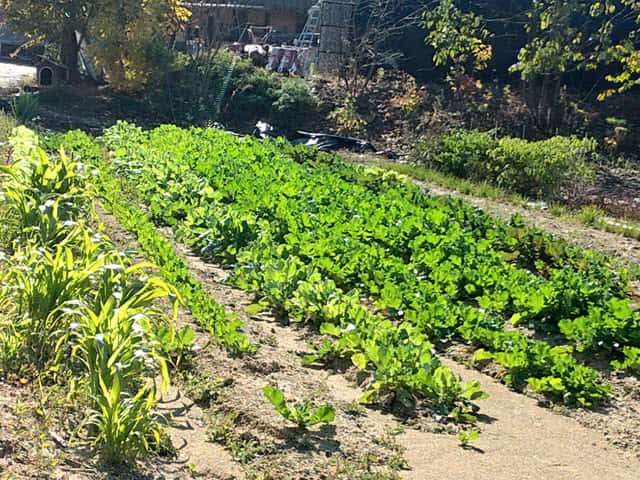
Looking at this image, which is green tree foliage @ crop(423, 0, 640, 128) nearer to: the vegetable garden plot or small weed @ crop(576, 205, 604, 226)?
small weed @ crop(576, 205, 604, 226)

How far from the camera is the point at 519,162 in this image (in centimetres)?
1127

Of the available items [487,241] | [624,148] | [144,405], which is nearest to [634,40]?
[624,148]

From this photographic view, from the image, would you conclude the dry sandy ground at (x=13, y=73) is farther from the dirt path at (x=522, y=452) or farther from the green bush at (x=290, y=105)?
the dirt path at (x=522, y=452)

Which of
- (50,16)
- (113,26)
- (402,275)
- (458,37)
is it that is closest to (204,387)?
(402,275)

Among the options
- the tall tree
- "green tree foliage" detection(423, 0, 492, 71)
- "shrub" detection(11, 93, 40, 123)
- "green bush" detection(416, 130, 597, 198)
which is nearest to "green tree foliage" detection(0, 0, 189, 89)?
the tall tree

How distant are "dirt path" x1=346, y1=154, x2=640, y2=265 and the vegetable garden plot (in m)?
1.03

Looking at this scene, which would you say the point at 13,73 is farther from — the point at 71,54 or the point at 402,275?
the point at 402,275

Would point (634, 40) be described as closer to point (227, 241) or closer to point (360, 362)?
point (227, 241)

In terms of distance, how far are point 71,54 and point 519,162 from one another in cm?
1149

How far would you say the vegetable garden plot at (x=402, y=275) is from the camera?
179 inches

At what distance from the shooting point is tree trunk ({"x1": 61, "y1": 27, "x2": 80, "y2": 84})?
18094 millimetres

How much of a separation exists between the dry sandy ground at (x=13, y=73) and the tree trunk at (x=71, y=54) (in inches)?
68.3

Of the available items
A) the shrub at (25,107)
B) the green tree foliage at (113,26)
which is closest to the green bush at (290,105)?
the green tree foliage at (113,26)

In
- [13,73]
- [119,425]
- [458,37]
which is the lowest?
[119,425]
